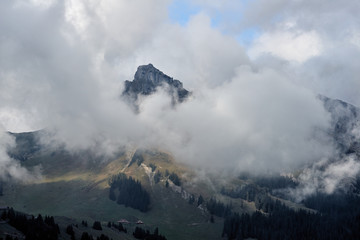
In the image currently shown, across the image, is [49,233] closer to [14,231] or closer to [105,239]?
[14,231]

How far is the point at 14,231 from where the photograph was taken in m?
164

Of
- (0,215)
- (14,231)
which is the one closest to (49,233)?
(14,231)

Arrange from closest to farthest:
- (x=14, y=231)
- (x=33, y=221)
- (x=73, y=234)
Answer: (x=14, y=231) < (x=33, y=221) < (x=73, y=234)

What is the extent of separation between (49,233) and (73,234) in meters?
23.9

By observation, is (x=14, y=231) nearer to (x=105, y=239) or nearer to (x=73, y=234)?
(x=73, y=234)

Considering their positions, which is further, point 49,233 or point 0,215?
point 0,215

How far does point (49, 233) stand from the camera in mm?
167625

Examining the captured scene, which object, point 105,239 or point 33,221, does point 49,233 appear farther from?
point 105,239

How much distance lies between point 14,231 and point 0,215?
22742 millimetres

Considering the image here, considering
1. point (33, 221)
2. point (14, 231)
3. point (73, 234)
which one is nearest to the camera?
point (14, 231)

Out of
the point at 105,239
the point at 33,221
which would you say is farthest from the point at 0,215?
the point at 105,239

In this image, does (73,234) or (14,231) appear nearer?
(14,231)

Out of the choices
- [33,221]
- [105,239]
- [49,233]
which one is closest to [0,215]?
[33,221]

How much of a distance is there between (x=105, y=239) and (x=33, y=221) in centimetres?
3966
